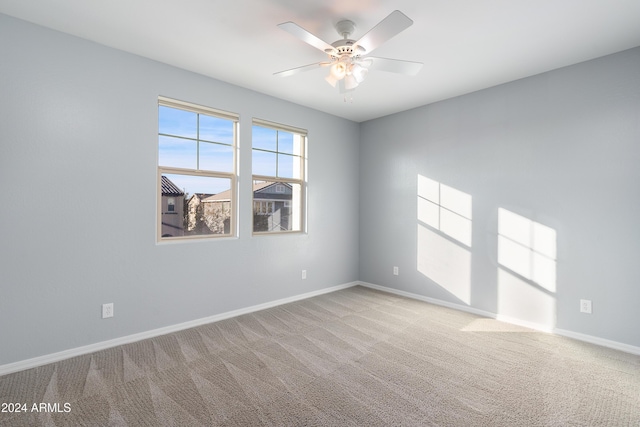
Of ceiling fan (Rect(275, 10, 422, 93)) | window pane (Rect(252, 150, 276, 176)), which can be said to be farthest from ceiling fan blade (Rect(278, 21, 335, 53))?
window pane (Rect(252, 150, 276, 176))

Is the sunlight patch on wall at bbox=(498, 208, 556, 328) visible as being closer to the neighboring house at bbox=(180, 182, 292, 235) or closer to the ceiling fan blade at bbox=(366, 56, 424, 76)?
the ceiling fan blade at bbox=(366, 56, 424, 76)

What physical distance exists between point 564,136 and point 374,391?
313 cm

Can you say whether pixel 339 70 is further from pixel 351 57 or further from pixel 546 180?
pixel 546 180

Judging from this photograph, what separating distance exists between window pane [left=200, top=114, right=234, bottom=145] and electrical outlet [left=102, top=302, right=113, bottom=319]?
6.34ft

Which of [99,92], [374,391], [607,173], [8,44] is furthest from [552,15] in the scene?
[8,44]

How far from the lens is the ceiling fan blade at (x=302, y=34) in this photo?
6.37 ft

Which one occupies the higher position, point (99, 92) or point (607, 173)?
point (99, 92)

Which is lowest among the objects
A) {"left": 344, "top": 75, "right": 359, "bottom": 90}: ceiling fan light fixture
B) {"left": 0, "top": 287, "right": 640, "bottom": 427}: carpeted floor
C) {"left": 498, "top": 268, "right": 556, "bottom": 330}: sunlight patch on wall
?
{"left": 0, "top": 287, "right": 640, "bottom": 427}: carpeted floor

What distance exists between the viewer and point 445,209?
409 centimetres

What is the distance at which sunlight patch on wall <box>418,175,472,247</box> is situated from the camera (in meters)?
3.88

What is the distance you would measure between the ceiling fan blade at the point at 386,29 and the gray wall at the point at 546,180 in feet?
7.51

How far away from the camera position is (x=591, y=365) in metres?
2.53

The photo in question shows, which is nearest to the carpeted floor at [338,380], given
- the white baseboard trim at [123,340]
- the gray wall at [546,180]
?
the white baseboard trim at [123,340]

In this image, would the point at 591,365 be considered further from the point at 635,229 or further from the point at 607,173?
the point at 607,173
